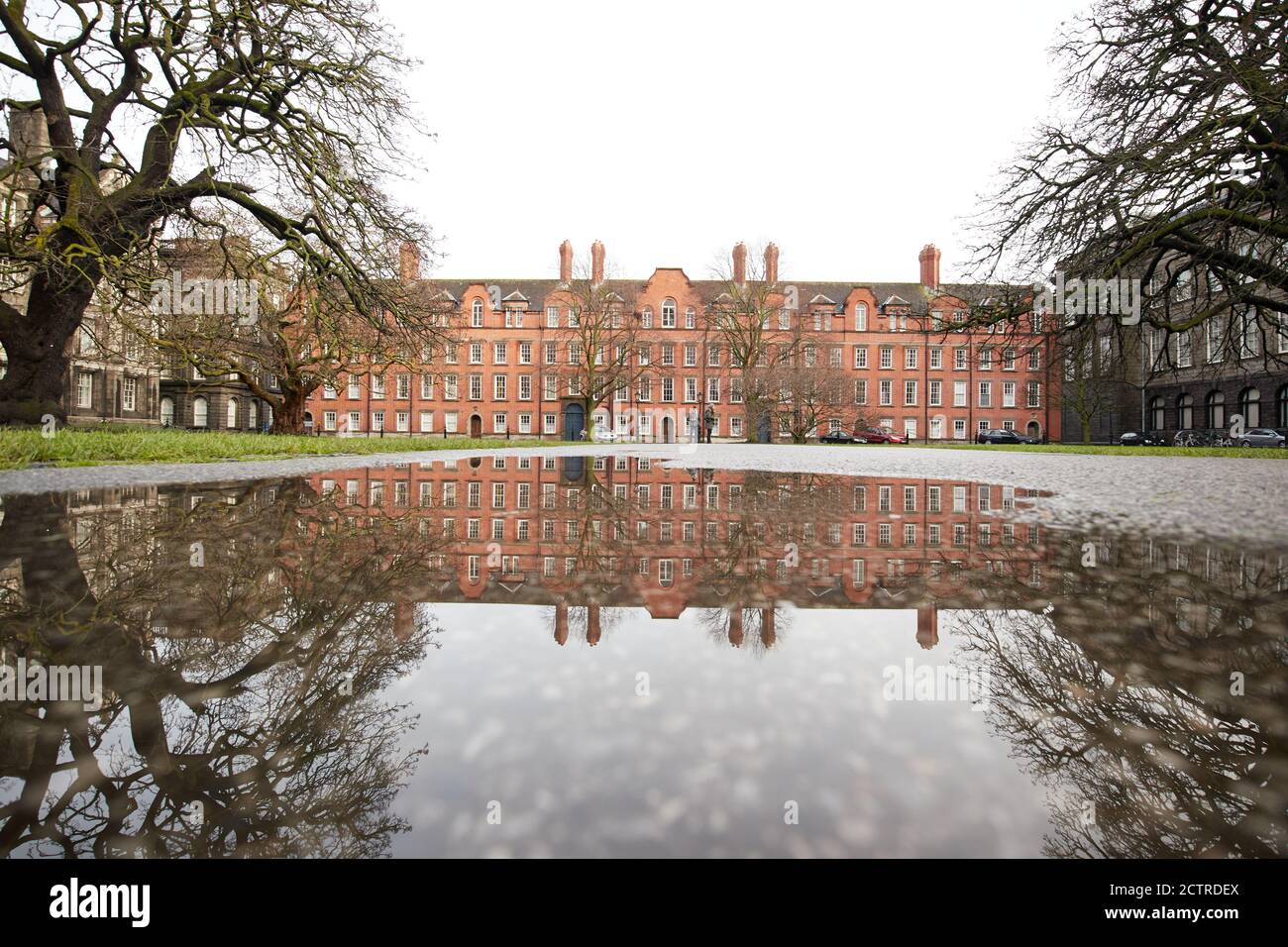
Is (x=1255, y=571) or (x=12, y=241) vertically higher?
(x=12, y=241)

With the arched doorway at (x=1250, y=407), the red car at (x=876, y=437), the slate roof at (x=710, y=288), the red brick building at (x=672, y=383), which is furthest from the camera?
the slate roof at (x=710, y=288)

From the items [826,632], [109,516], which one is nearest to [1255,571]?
[826,632]

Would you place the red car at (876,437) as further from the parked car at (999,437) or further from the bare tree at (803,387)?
the parked car at (999,437)

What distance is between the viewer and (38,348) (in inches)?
561

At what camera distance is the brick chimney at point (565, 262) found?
2501 inches

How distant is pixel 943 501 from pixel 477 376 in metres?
60.0

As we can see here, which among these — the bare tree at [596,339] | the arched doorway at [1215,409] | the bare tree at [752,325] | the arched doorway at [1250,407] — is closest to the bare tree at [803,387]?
the bare tree at [752,325]

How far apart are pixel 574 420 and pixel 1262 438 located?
157 ft

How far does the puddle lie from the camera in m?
1.53

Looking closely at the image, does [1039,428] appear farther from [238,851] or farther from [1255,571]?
[238,851]

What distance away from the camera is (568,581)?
3850 millimetres

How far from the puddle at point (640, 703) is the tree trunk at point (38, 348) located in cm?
1269

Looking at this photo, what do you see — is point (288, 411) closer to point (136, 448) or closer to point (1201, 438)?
point (136, 448)

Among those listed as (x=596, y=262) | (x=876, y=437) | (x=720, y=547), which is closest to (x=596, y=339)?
(x=596, y=262)
